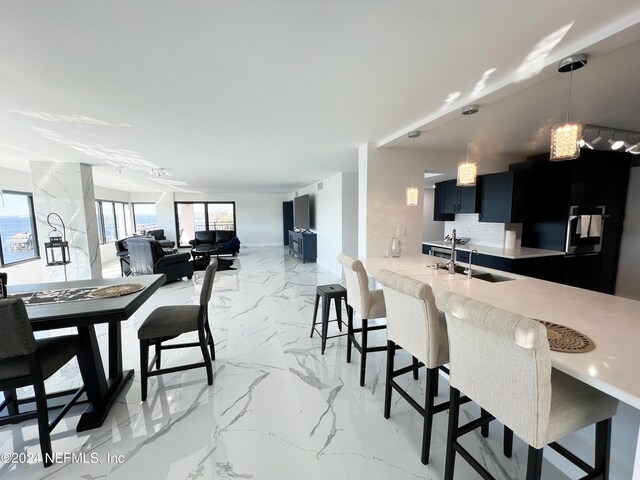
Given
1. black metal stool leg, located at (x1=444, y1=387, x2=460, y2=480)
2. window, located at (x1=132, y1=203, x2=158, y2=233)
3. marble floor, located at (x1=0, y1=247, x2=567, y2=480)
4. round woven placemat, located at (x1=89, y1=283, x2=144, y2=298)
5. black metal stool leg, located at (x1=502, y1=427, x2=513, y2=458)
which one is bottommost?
marble floor, located at (x1=0, y1=247, x2=567, y2=480)

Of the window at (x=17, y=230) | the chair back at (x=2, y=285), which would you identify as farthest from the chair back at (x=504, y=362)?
the window at (x=17, y=230)

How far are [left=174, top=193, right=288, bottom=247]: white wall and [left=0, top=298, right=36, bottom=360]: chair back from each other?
938 cm

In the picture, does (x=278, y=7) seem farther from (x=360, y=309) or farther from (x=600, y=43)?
(x=360, y=309)

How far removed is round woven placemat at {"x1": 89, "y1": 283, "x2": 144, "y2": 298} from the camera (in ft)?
6.61

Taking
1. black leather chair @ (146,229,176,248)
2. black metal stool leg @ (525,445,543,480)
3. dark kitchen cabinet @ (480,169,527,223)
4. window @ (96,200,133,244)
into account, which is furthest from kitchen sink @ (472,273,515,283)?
window @ (96,200,133,244)

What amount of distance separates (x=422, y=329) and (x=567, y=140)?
1504 millimetres

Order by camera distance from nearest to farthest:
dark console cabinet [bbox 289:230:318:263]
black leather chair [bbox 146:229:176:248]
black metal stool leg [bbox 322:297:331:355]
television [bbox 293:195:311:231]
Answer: black metal stool leg [bbox 322:297:331:355] → dark console cabinet [bbox 289:230:318:263] → television [bbox 293:195:311:231] → black leather chair [bbox 146:229:176:248]

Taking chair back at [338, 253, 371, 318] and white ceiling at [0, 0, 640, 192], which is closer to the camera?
white ceiling at [0, 0, 640, 192]

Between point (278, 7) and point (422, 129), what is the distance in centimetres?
197

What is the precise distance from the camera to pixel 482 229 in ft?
15.3

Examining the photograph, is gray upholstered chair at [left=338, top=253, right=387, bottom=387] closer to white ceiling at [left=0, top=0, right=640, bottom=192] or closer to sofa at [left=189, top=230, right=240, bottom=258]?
white ceiling at [left=0, top=0, right=640, bottom=192]

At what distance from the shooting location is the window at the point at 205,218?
10469 mm

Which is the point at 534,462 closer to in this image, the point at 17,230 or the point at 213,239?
the point at 17,230

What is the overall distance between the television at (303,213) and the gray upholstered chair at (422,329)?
618 centimetres
